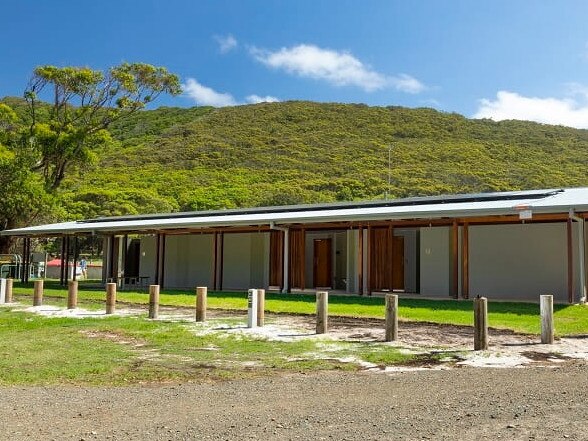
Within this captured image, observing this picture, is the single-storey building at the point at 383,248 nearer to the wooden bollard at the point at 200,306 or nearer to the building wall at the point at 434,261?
the building wall at the point at 434,261

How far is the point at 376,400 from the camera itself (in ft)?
19.2

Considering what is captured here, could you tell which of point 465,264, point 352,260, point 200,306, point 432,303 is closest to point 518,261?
point 465,264

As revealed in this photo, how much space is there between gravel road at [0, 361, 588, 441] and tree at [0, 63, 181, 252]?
24389 millimetres

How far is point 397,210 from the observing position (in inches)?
701

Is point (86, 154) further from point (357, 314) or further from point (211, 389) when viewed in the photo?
point (211, 389)

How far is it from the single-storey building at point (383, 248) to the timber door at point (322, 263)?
36 mm

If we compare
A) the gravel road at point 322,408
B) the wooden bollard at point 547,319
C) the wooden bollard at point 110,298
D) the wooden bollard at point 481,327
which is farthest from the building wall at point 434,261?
the gravel road at point 322,408

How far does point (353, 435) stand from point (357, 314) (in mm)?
8491

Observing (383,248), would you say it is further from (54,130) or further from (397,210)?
(54,130)

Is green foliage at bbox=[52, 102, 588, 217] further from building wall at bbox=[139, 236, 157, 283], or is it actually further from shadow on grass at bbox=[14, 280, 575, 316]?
shadow on grass at bbox=[14, 280, 575, 316]

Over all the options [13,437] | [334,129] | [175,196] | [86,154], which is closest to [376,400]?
[13,437]

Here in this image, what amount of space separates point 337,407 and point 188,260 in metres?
19.8

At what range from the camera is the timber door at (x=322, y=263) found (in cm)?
2227

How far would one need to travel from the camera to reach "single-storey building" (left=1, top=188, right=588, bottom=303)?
16594mm
